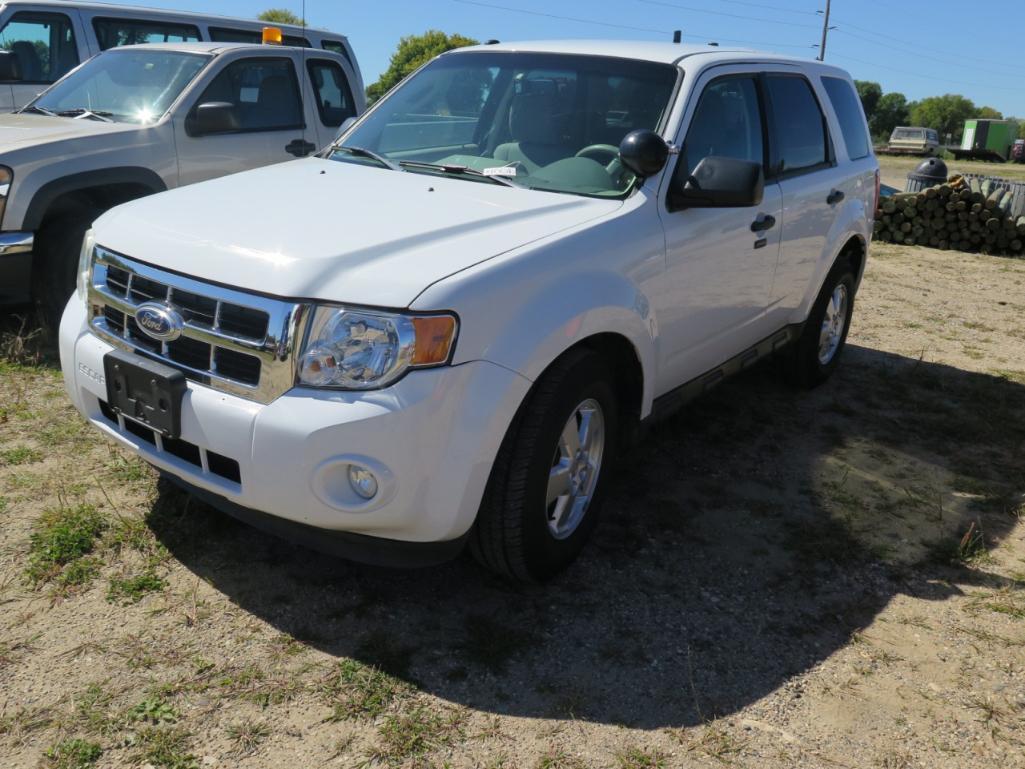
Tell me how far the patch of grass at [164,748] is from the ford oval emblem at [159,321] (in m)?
1.14

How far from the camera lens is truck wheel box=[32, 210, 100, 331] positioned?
17.5 ft

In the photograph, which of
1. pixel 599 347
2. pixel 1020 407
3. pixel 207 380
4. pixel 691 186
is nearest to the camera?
pixel 207 380

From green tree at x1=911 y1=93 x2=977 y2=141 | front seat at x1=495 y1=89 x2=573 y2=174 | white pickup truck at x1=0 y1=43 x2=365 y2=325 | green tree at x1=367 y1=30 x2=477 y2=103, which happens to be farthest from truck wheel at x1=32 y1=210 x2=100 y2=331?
green tree at x1=911 y1=93 x2=977 y2=141

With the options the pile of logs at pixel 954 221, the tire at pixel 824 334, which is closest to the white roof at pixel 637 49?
the tire at pixel 824 334

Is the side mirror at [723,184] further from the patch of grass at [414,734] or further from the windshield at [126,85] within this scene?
the windshield at [126,85]

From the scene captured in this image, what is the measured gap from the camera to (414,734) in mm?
2539

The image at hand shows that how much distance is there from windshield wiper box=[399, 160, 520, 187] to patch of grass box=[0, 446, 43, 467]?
2.06 m

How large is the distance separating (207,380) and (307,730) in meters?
1.05

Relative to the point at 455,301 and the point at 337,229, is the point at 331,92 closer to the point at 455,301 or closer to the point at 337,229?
the point at 337,229

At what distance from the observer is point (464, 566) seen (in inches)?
135

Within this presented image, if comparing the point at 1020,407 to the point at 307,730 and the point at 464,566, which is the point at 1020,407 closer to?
the point at 464,566

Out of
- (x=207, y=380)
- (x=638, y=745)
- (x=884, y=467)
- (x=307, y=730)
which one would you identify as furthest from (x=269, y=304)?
(x=884, y=467)

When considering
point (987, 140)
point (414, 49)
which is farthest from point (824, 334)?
point (414, 49)

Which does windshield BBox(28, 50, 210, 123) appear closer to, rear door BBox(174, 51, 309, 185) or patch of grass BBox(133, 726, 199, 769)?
rear door BBox(174, 51, 309, 185)
